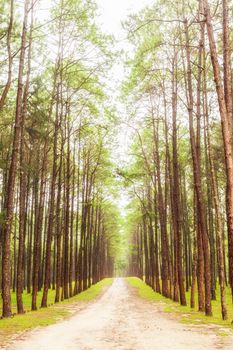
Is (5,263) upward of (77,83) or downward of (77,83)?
downward

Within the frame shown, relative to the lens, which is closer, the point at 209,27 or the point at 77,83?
the point at 209,27

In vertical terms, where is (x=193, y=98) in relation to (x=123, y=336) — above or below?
above

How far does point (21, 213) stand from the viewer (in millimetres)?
15305

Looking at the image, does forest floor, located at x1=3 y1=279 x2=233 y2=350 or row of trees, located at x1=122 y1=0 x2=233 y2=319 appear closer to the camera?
forest floor, located at x1=3 y1=279 x2=233 y2=350

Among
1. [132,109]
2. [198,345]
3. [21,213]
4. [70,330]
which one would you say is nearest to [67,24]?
[132,109]

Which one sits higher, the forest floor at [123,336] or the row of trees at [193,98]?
the row of trees at [193,98]

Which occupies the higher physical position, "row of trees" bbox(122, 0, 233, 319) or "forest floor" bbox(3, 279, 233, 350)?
"row of trees" bbox(122, 0, 233, 319)

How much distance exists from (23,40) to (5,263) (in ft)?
28.3

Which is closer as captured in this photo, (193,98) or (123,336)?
(123,336)

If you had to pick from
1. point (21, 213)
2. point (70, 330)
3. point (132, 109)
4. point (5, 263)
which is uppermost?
point (132, 109)

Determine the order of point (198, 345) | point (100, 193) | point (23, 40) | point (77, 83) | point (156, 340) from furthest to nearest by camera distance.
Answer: point (100, 193) < point (77, 83) < point (23, 40) < point (156, 340) < point (198, 345)

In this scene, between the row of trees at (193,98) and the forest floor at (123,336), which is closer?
the forest floor at (123,336)

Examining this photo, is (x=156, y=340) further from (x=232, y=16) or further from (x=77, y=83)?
(x=77, y=83)

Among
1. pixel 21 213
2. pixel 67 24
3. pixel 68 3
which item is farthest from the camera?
pixel 67 24
